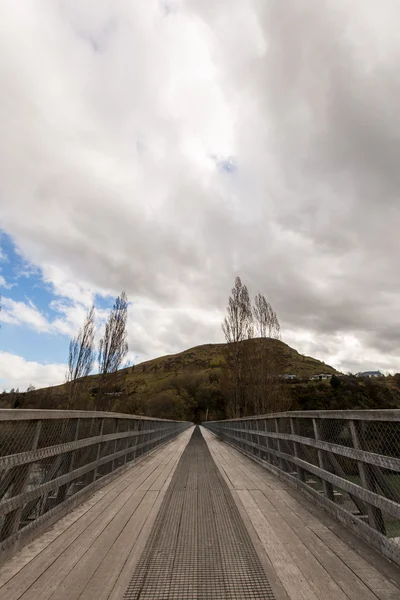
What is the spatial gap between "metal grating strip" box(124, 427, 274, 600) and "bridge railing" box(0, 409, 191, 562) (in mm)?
1130

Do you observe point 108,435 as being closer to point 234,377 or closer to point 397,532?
point 397,532

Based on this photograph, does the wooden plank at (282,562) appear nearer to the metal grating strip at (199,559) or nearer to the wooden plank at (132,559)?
the metal grating strip at (199,559)

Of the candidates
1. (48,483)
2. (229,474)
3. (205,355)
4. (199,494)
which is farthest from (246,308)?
(205,355)

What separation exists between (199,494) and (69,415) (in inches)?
96.0

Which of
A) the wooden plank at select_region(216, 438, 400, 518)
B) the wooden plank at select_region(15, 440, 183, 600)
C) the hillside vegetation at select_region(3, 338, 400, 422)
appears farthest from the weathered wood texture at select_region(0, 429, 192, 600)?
the hillside vegetation at select_region(3, 338, 400, 422)

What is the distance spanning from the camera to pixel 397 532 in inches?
117

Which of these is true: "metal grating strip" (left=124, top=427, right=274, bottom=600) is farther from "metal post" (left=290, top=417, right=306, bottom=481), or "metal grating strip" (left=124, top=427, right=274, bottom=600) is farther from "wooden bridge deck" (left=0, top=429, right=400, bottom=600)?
"metal post" (left=290, top=417, right=306, bottom=481)

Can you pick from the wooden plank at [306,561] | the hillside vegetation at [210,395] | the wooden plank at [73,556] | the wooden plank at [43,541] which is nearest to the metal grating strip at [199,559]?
the wooden plank at [306,561]

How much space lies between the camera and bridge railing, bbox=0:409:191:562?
8.54 ft

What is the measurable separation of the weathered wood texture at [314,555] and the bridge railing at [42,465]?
7.04 ft

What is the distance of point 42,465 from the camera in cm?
337

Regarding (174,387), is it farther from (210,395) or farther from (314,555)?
(314,555)

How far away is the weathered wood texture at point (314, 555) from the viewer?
2.11 m

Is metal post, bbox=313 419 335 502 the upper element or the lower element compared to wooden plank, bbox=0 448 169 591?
upper
